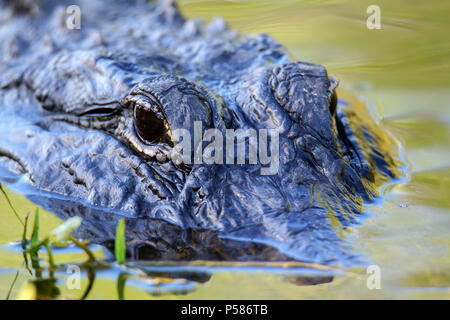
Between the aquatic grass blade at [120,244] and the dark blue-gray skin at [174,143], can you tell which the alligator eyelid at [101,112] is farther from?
the aquatic grass blade at [120,244]

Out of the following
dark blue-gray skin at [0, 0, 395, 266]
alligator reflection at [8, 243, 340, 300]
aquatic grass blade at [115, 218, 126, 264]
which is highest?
dark blue-gray skin at [0, 0, 395, 266]

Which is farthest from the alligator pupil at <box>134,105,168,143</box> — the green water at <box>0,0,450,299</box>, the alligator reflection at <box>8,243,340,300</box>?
the alligator reflection at <box>8,243,340,300</box>

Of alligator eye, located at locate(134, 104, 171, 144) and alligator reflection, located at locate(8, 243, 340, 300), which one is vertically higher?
alligator eye, located at locate(134, 104, 171, 144)

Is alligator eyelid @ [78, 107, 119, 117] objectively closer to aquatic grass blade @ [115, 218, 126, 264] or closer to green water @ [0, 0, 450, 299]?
green water @ [0, 0, 450, 299]

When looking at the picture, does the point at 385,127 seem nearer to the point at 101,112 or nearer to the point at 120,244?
the point at 101,112

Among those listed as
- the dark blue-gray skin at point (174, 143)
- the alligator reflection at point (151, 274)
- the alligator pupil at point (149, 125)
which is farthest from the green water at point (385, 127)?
the alligator pupil at point (149, 125)

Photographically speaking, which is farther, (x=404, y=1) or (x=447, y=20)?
(x=404, y=1)
